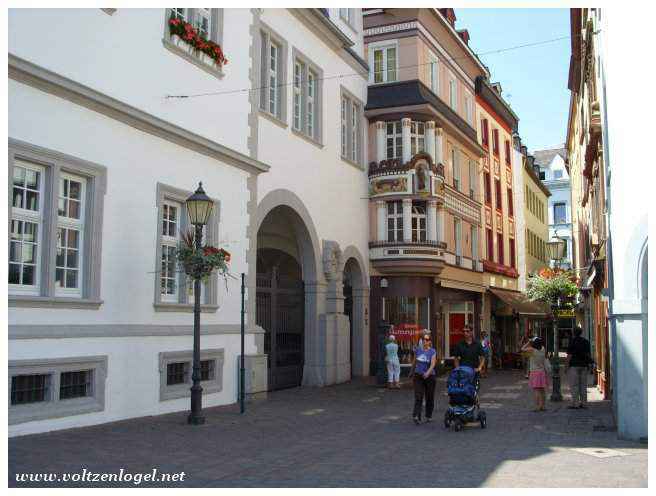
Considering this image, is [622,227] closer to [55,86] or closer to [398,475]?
[398,475]

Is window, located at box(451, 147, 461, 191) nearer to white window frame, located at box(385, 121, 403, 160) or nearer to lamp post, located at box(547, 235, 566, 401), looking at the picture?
white window frame, located at box(385, 121, 403, 160)

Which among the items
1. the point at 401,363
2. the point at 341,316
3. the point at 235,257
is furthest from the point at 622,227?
the point at 401,363

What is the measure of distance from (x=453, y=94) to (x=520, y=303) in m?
12.2

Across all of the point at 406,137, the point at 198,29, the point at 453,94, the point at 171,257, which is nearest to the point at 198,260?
the point at 171,257

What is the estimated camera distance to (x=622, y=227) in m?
11.9

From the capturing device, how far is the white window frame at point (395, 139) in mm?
26016

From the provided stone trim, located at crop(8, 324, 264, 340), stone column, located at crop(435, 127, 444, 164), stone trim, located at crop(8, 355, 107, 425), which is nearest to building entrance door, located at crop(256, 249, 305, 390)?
stone trim, located at crop(8, 324, 264, 340)

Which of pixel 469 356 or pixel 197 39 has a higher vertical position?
pixel 197 39

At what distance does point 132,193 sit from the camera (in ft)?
43.7

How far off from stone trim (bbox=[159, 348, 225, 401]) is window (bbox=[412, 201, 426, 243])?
12.1 meters

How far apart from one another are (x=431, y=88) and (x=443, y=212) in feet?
14.9

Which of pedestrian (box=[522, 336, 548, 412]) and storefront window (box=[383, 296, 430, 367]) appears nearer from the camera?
pedestrian (box=[522, 336, 548, 412])

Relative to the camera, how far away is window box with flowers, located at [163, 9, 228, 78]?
14.6m

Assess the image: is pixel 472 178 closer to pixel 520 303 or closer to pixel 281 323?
pixel 520 303
